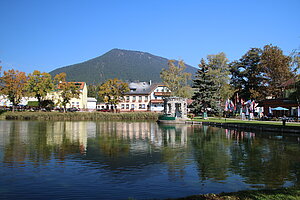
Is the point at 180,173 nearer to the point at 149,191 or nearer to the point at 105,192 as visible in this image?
the point at 149,191

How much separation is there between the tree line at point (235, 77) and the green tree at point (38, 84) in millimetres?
27741

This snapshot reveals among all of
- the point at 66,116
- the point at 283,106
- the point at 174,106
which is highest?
the point at 174,106

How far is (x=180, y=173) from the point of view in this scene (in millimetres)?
13180

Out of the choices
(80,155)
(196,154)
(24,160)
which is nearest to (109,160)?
(80,155)

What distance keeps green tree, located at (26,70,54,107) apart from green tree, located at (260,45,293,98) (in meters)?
48.0

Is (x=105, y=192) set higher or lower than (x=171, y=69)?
lower

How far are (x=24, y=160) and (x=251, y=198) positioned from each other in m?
12.3

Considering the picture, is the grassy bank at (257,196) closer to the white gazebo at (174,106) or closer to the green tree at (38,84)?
the white gazebo at (174,106)

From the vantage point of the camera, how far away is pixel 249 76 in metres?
70.3

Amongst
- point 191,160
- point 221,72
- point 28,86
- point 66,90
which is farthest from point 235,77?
point 191,160

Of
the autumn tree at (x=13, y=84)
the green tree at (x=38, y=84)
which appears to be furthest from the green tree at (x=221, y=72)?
the autumn tree at (x=13, y=84)

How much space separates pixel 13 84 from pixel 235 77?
5382 cm

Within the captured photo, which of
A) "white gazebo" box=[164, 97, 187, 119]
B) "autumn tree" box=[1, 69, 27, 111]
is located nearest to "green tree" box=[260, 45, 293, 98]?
"white gazebo" box=[164, 97, 187, 119]

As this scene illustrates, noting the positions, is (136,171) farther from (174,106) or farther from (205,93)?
(205,93)
